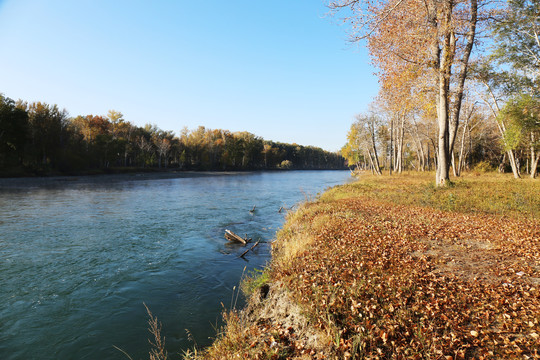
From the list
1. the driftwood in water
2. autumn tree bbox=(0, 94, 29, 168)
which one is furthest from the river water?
autumn tree bbox=(0, 94, 29, 168)

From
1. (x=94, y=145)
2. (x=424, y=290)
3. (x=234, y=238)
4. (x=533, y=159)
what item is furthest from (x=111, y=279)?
(x=94, y=145)

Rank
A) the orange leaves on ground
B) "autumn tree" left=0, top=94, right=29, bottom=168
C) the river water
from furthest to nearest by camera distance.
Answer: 1. "autumn tree" left=0, top=94, right=29, bottom=168
2. the river water
3. the orange leaves on ground

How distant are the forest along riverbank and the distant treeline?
62756mm

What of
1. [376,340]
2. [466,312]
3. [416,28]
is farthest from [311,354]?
[416,28]

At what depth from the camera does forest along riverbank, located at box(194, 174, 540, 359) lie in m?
4.05

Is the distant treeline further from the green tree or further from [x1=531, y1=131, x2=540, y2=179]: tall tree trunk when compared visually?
[x1=531, y1=131, x2=540, y2=179]: tall tree trunk

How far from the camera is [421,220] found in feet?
36.2

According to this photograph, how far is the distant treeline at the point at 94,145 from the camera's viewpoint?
168 ft

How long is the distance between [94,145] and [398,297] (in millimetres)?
79892

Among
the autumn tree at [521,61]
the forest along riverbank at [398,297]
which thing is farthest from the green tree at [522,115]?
the forest along riverbank at [398,297]

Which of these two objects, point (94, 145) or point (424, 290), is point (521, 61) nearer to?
point (424, 290)

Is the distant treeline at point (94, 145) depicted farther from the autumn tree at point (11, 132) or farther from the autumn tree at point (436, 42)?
the autumn tree at point (436, 42)

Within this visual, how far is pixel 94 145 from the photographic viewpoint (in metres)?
68.4

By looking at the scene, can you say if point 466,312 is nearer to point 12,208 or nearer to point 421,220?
point 421,220
